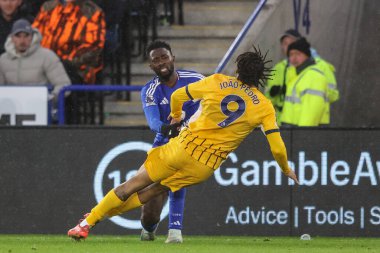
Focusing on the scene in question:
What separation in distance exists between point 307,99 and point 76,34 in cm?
317

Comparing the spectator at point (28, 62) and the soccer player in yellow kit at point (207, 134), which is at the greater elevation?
the spectator at point (28, 62)

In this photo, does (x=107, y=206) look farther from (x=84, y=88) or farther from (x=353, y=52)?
(x=353, y=52)

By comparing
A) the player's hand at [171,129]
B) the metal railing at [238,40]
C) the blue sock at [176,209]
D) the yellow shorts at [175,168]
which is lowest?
the blue sock at [176,209]

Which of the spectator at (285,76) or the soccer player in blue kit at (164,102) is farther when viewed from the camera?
the spectator at (285,76)

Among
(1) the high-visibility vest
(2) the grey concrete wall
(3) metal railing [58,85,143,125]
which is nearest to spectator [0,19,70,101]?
(3) metal railing [58,85,143,125]

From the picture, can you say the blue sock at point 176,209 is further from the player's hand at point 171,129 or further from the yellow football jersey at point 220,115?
the yellow football jersey at point 220,115

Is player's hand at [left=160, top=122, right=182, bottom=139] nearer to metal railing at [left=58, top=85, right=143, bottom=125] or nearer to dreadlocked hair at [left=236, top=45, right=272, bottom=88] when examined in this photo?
dreadlocked hair at [left=236, top=45, right=272, bottom=88]

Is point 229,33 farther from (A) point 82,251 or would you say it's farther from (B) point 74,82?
(A) point 82,251

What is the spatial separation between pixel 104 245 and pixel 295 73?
4602 mm

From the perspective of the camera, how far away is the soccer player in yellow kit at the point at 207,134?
13656 mm

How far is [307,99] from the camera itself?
17.3 m

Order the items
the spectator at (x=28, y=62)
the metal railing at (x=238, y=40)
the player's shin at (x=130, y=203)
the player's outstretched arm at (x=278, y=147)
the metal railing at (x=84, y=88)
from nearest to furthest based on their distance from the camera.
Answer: the player's outstretched arm at (x=278, y=147) < the player's shin at (x=130, y=203) < the metal railing at (x=84, y=88) < the metal railing at (x=238, y=40) < the spectator at (x=28, y=62)

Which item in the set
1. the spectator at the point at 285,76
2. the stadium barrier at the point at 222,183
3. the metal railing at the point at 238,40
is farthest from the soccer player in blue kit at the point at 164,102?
the spectator at the point at 285,76

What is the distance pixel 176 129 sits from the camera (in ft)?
46.0
